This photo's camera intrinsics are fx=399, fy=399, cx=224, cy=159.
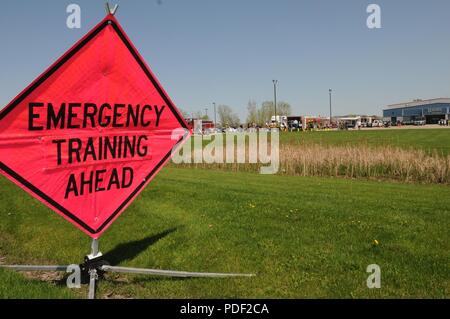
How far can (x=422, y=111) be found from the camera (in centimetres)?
13675

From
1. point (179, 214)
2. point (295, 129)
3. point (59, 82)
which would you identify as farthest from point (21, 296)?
point (295, 129)

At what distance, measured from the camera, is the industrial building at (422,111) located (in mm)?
127812

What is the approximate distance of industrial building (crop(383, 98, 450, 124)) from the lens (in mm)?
127812

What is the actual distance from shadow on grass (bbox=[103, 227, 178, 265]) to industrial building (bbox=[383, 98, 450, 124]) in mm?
132631

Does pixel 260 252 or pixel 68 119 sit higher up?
pixel 68 119

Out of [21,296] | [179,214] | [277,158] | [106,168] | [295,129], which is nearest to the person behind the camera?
[21,296]

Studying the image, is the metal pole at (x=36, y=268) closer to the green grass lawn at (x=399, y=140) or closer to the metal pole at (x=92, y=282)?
the metal pole at (x=92, y=282)

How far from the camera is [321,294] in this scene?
4.43 m

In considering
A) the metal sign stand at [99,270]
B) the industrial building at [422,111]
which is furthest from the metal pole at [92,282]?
the industrial building at [422,111]

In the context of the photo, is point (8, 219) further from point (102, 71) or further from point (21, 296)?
point (102, 71)

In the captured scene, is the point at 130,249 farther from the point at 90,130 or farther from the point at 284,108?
the point at 284,108

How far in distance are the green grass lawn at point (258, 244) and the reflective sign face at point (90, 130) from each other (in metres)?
1.19

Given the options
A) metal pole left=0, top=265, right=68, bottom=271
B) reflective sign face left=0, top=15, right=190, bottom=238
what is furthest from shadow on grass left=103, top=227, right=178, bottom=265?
reflective sign face left=0, top=15, right=190, bottom=238

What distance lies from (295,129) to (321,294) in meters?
86.6
